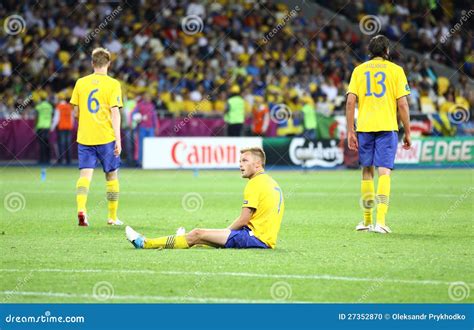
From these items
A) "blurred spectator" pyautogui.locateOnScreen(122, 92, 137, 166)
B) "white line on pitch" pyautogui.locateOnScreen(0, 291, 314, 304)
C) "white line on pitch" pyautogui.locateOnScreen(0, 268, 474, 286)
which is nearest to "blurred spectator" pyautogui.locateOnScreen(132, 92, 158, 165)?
"blurred spectator" pyautogui.locateOnScreen(122, 92, 137, 166)

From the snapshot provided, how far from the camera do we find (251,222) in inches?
432

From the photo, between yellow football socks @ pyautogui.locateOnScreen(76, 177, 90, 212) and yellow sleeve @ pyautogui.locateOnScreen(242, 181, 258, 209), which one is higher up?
yellow sleeve @ pyautogui.locateOnScreen(242, 181, 258, 209)

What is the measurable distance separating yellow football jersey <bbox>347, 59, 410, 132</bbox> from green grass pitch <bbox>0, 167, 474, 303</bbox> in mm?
1445

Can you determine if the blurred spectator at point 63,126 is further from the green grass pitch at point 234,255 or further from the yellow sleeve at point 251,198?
the yellow sleeve at point 251,198

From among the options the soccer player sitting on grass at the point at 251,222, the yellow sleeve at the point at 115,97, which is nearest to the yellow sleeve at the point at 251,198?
the soccer player sitting on grass at the point at 251,222

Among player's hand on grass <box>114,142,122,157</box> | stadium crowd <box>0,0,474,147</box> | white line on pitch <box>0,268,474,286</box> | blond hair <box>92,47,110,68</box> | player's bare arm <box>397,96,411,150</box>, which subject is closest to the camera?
white line on pitch <box>0,268,474,286</box>

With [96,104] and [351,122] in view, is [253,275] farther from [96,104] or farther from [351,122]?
[96,104]

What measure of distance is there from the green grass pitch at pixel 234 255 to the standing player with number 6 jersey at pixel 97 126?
0.53 metres

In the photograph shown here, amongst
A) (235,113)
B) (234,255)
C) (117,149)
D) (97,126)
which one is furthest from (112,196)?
(235,113)

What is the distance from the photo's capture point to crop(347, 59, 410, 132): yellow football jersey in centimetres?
1340

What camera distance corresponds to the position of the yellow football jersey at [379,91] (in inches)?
527

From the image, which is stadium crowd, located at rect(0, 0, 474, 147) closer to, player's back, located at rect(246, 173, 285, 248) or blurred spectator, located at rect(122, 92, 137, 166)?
blurred spectator, located at rect(122, 92, 137, 166)

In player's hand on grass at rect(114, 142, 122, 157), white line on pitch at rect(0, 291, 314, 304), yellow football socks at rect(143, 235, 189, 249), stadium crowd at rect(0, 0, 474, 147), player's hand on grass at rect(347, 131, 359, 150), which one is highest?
stadium crowd at rect(0, 0, 474, 147)
